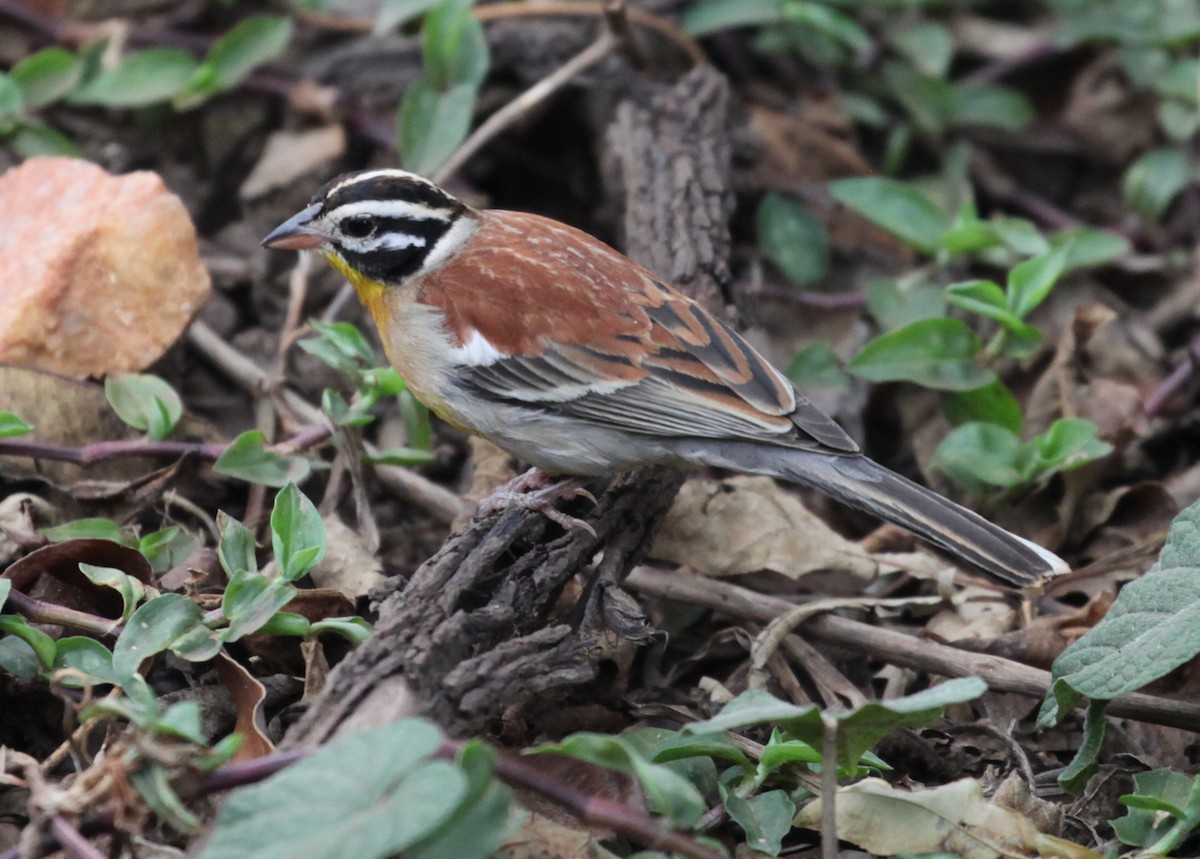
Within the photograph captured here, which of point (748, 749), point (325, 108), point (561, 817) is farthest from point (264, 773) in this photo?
point (325, 108)

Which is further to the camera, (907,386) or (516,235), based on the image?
(907,386)

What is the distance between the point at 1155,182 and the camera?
7.39 m

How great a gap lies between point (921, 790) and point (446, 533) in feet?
7.48

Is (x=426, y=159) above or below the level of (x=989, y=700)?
above

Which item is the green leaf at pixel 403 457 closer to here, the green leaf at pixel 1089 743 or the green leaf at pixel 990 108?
the green leaf at pixel 1089 743

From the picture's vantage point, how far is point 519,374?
16.9 feet

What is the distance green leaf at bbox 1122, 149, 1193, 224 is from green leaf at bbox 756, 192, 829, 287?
5.61ft

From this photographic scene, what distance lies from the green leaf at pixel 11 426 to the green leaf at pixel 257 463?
67 centimetres

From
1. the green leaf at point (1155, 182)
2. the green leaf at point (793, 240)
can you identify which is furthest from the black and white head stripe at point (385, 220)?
the green leaf at point (1155, 182)

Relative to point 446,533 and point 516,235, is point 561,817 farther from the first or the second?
point 516,235

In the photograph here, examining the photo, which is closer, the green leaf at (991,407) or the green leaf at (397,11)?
the green leaf at (991,407)

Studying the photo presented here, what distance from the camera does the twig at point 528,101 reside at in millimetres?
6773

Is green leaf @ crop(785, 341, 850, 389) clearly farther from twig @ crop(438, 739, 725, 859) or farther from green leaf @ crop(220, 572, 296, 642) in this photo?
twig @ crop(438, 739, 725, 859)

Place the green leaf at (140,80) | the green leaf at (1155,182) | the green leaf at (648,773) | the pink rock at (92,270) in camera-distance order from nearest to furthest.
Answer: the green leaf at (648,773)
the pink rock at (92,270)
the green leaf at (140,80)
the green leaf at (1155,182)
